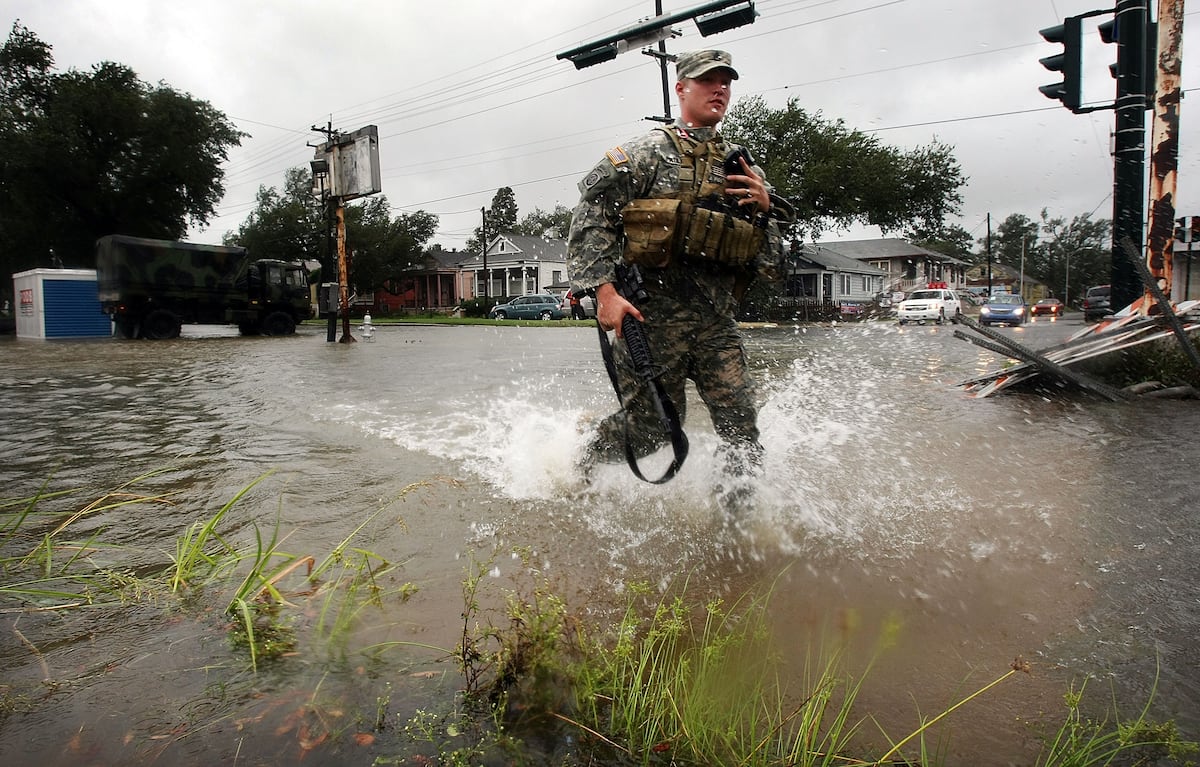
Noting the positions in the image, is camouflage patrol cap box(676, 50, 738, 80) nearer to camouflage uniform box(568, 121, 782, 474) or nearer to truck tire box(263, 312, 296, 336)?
camouflage uniform box(568, 121, 782, 474)

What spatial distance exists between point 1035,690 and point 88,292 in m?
29.0

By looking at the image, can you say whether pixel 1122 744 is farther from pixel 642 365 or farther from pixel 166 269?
pixel 166 269

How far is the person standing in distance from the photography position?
123 inches

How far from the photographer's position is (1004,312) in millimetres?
34062

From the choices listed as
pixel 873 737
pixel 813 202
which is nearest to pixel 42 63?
pixel 813 202

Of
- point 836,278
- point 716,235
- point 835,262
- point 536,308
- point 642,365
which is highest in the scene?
point 835,262

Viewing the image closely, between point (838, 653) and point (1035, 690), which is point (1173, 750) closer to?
point (1035, 690)

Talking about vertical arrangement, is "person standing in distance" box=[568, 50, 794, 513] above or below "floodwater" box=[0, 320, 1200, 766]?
above

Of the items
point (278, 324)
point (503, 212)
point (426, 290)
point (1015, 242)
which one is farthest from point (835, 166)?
point (1015, 242)

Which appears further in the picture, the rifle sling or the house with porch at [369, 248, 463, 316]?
the house with porch at [369, 248, 463, 316]

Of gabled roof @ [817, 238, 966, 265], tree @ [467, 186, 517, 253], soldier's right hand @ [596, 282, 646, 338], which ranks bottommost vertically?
soldier's right hand @ [596, 282, 646, 338]

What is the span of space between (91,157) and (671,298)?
3991cm

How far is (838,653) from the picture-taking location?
6.62ft

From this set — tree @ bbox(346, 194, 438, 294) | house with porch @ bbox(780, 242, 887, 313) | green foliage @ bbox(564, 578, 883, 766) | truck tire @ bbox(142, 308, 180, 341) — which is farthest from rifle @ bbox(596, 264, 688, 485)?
tree @ bbox(346, 194, 438, 294)
